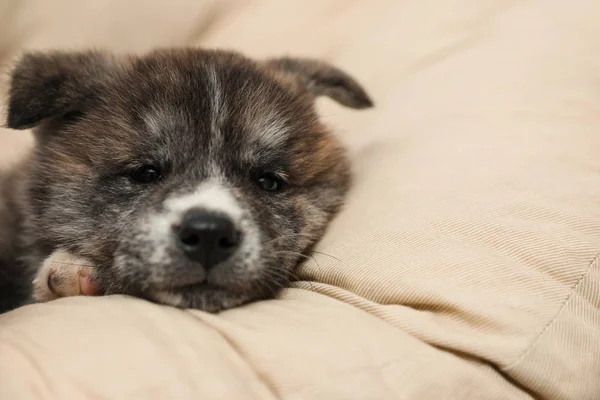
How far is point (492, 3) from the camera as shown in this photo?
2367mm

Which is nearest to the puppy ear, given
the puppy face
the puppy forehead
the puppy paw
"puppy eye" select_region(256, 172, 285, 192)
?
the puppy face

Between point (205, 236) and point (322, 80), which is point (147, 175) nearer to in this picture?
point (205, 236)

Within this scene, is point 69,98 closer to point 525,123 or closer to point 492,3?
point 525,123

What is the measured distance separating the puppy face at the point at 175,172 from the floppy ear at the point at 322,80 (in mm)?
267

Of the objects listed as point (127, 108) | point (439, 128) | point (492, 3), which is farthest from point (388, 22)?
point (127, 108)

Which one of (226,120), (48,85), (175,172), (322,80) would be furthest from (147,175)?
(322,80)

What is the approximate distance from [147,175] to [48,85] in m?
0.39

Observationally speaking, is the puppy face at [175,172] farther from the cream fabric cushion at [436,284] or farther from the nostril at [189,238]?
the cream fabric cushion at [436,284]

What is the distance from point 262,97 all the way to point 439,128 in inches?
21.5

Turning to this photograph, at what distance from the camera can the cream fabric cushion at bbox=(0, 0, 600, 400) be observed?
3.37 feet

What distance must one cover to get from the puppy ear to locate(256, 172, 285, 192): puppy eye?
0.55 m

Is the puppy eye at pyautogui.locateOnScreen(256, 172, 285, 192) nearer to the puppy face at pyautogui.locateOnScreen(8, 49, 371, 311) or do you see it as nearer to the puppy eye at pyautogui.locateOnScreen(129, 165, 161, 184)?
the puppy face at pyautogui.locateOnScreen(8, 49, 371, 311)

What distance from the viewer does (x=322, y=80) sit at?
2115mm

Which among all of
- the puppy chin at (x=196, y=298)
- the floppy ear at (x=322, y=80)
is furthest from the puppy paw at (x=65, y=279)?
the floppy ear at (x=322, y=80)
